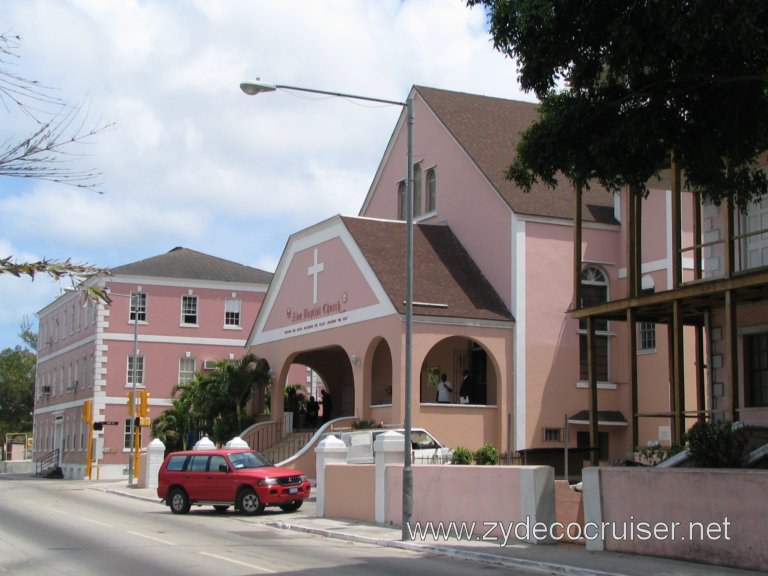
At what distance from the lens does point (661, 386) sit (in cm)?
3231

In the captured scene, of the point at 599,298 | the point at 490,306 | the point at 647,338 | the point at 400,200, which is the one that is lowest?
the point at 647,338

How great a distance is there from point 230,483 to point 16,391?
74731mm

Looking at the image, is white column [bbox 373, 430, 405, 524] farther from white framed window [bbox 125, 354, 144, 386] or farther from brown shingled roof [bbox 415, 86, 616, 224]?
white framed window [bbox 125, 354, 144, 386]

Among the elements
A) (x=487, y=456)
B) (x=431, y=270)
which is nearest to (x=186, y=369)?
(x=431, y=270)

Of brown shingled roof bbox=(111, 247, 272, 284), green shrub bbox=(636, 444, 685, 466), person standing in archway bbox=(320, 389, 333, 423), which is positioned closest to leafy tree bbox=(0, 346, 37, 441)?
brown shingled roof bbox=(111, 247, 272, 284)

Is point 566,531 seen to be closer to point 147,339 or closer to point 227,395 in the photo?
point 227,395

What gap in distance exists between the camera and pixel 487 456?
28.8 metres

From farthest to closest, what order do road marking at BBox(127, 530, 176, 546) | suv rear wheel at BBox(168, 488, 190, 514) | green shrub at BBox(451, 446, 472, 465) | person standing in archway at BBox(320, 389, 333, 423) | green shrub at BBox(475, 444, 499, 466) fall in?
1. person standing in archway at BBox(320, 389, 333, 423)
2. green shrub at BBox(475, 444, 499, 466)
3. green shrub at BBox(451, 446, 472, 465)
4. suv rear wheel at BBox(168, 488, 190, 514)
5. road marking at BBox(127, 530, 176, 546)

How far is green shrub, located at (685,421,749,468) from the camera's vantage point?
1577 centimetres

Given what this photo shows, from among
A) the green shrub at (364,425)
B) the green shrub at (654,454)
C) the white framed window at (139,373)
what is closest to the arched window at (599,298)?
the green shrub at (364,425)

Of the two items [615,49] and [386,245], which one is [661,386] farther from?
[615,49]

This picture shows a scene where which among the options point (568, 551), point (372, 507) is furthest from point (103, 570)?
point (372, 507)

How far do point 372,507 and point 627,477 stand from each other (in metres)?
8.17

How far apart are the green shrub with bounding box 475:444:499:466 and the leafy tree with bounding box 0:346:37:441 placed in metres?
73.1
